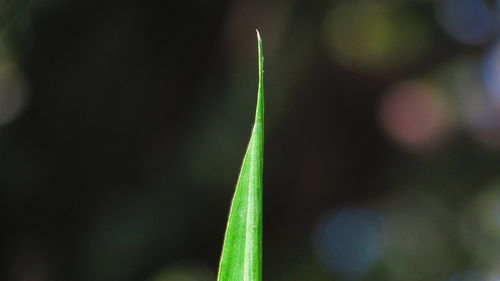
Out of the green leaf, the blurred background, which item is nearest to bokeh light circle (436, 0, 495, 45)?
the blurred background

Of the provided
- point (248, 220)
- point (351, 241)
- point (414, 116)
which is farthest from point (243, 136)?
point (248, 220)

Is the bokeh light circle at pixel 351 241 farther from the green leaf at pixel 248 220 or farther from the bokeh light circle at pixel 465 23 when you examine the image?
the green leaf at pixel 248 220

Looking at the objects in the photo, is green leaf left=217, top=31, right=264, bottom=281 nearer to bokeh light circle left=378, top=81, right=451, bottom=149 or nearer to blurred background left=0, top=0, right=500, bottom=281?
blurred background left=0, top=0, right=500, bottom=281

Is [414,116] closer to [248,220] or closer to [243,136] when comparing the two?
[243,136]

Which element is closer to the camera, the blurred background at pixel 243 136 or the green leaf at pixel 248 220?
the green leaf at pixel 248 220

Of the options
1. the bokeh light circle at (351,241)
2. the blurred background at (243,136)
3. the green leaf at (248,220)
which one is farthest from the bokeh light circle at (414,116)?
the green leaf at (248,220)

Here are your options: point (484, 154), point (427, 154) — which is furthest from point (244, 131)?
point (484, 154)

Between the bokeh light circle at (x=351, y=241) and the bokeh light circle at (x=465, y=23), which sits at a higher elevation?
the bokeh light circle at (x=465, y=23)
